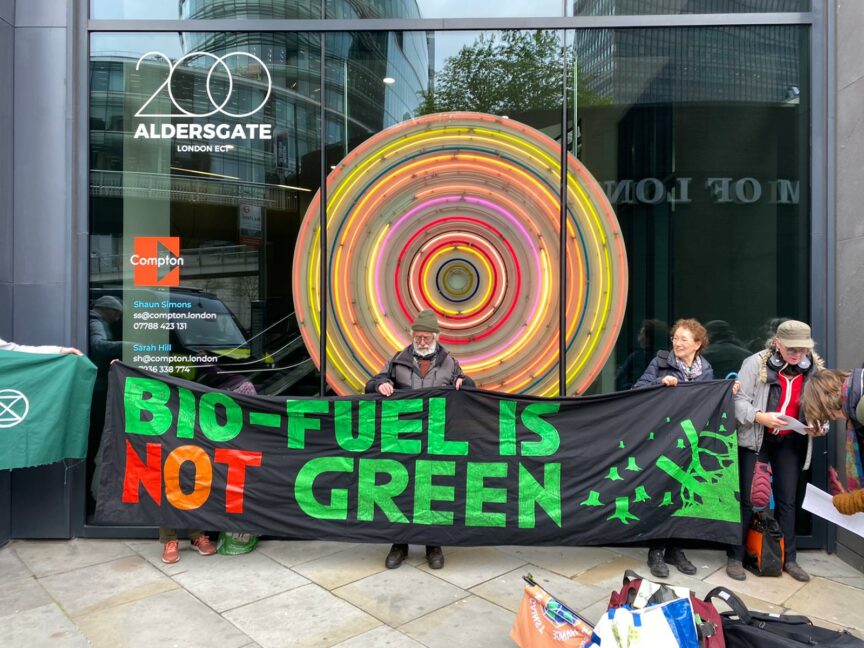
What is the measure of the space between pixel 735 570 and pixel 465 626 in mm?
2102

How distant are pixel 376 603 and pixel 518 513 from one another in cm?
114

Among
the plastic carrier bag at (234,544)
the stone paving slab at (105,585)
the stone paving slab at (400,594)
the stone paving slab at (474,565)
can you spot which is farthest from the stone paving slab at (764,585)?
the stone paving slab at (105,585)

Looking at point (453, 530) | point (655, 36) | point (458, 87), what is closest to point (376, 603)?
point (453, 530)

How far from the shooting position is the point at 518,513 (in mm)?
4480

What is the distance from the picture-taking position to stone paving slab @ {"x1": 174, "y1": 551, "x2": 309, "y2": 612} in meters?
4.15

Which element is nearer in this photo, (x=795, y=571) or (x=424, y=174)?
(x=795, y=571)

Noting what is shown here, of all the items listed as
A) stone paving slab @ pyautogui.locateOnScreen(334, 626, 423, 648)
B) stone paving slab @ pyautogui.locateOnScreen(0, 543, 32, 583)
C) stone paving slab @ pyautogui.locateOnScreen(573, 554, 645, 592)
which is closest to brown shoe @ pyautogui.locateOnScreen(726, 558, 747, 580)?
stone paving slab @ pyautogui.locateOnScreen(573, 554, 645, 592)

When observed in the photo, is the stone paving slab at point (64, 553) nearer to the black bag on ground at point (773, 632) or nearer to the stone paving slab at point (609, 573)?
the stone paving slab at point (609, 573)

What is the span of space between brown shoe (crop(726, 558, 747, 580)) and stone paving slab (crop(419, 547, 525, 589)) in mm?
1466

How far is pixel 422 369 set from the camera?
4801 mm

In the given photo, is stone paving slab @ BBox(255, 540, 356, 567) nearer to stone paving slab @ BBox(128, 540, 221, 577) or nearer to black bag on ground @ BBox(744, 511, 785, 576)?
stone paving slab @ BBox(128, 540, 221, 577)

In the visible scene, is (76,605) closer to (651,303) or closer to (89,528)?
(89,528)

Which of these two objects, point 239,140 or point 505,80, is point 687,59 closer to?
point 505,80

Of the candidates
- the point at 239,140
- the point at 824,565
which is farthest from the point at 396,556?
the point at 239,140
